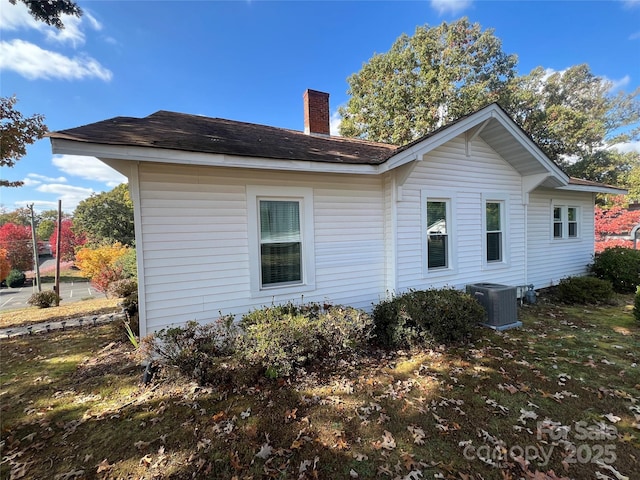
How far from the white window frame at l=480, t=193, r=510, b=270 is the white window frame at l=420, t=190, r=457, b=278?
1.06 metres

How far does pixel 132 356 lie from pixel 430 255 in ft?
21.7

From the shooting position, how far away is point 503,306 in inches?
236

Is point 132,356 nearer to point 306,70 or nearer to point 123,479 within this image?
point 123,479

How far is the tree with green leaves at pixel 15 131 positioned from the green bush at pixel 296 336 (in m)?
9.62

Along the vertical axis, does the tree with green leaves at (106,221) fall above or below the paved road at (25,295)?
above

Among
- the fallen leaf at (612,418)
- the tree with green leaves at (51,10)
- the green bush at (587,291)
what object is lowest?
the fallen leaf at (612,418)

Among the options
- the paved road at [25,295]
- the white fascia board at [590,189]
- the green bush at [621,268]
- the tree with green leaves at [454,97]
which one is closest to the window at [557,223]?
the white fascia board at [590,189]

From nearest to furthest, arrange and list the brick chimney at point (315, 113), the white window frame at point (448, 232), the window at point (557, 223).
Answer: the white window frame at point (448, 232)
the brick chimney at point (315, 113)
the window at point (557, 223)

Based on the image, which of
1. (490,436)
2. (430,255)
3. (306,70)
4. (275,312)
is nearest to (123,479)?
(275,312)

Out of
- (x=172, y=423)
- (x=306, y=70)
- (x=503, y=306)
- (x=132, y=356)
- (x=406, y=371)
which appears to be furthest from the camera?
(x=306, y=70)

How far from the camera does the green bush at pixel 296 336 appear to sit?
4.03 m

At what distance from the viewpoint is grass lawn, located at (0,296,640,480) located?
251 centimetres

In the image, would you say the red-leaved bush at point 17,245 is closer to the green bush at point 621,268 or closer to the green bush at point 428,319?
the green bush at point 428,319

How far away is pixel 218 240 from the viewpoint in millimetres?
4832
